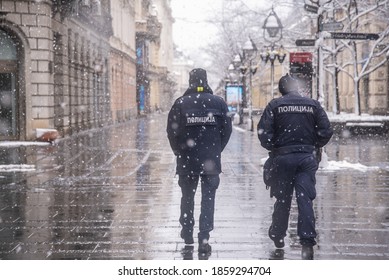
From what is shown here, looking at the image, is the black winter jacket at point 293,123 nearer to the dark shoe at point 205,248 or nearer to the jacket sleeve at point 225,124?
the jacket sleeve at point 225,124

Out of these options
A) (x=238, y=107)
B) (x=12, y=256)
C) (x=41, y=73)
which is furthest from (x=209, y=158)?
(x=238, y=107)

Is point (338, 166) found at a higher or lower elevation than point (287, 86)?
lower

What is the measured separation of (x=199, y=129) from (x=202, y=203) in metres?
0.77

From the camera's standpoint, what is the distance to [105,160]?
1741 cm

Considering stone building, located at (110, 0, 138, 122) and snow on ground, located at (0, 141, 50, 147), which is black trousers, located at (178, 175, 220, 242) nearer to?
snow on ground, located at (0, 141, 50, 147)

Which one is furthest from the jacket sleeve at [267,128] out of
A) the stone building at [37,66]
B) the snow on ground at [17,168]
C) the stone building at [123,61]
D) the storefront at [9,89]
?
the stone building at [123,61]

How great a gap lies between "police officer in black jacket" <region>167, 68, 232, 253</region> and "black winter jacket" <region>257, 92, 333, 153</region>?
47 cm

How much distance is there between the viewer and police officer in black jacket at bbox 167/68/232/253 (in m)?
6.80

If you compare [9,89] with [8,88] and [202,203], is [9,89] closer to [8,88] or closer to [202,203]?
[8,88]

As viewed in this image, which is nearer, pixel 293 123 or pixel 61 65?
pixel 293 123

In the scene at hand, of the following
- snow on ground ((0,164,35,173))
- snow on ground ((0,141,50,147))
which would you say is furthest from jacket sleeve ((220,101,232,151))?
snow on ground ((0,141,50,147))

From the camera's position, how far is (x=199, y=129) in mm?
6824

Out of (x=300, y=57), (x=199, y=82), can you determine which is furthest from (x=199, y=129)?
(x=300, y=57)
